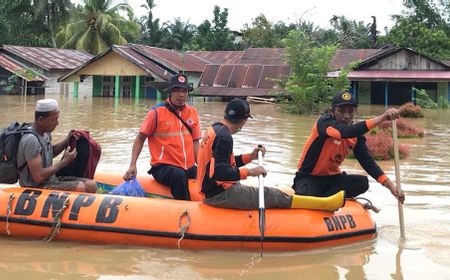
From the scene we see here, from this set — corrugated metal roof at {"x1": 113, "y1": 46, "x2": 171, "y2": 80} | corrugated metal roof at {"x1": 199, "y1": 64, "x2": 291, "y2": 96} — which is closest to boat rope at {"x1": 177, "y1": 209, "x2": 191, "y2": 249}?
corrugated metal roof at {"x1": 199, "y1": 64, "x2": 291, "y2": 96}

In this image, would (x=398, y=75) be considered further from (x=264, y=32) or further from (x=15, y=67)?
(x=15, y=67)

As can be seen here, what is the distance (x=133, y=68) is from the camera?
3397 cm

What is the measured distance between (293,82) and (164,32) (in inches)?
1149

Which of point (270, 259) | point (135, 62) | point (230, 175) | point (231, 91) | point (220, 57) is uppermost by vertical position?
point (220, 57)

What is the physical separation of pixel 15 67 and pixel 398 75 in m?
22.6

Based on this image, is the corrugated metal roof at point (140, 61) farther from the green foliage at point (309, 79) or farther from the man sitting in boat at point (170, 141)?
the man sitting in boat at point (170, 141)

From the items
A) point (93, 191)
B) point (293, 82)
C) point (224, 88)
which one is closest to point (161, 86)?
point (93, 191)

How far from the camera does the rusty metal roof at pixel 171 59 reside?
111 feet

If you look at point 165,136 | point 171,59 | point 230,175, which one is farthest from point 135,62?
point 230,175

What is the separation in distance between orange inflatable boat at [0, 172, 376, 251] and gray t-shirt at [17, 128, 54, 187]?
118 millimetres

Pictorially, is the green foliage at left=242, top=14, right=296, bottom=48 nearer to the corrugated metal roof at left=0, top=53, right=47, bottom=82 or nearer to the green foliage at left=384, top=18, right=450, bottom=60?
the green foliage at left=384, top=18, right=450, bottom=60

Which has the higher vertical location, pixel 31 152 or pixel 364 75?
pixel 364 75

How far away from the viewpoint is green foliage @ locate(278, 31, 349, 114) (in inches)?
895

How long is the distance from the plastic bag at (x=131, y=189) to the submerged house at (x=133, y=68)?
85.1 ft
